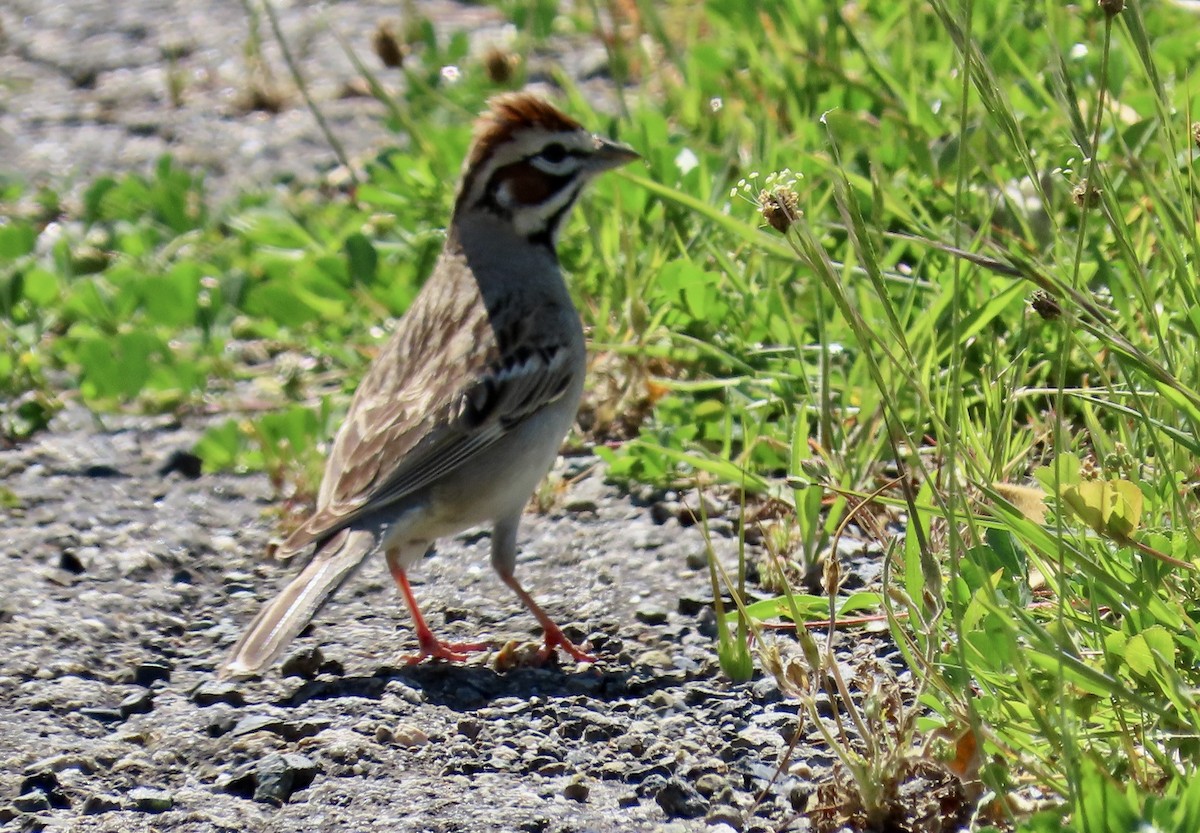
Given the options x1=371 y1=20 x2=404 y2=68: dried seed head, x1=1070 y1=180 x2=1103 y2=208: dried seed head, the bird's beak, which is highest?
x1=1070 y1=180 x2=1103 y2=208: dried seed head

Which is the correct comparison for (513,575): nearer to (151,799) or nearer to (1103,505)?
(151,799)

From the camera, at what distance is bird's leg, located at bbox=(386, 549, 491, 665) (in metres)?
4.23

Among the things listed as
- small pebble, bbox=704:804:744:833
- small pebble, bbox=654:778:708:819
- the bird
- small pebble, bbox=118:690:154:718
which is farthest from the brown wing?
small pebble, bbox=704:804:744:833

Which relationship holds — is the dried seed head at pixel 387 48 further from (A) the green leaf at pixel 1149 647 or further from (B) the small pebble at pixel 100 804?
(A) the green leaf at pixel 1149 647

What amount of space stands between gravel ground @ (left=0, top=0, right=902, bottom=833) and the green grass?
0.27 m

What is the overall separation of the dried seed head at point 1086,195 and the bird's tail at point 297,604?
2.07m

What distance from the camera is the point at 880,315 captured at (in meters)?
5.09

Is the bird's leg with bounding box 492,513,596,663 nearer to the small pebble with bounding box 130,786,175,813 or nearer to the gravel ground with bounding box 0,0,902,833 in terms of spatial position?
the gravel ground with bounding box 0,0,902,833

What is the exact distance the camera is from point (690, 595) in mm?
4406

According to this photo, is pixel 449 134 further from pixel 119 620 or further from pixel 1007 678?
pixel 1007 678

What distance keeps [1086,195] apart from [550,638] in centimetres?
199

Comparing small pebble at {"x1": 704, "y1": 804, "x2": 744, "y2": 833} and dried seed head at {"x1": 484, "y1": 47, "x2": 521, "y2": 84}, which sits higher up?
dried seed head at {"x1": 484, "y1": 47, "x2": 521, "y2": 84}

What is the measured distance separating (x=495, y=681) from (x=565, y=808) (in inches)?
34.5

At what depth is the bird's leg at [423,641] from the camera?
4.23 metres
